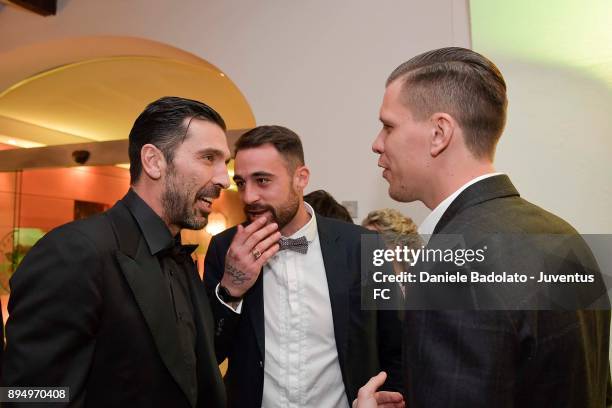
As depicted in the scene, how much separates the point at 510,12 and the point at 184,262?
6.53ft

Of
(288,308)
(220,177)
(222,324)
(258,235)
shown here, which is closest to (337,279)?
(288,308)

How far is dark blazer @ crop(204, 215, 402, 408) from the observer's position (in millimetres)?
1671

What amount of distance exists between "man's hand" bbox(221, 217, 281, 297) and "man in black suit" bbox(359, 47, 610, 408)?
2.25ft

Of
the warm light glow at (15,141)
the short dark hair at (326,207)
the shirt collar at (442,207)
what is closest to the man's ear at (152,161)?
the shirt collar at (442,207)

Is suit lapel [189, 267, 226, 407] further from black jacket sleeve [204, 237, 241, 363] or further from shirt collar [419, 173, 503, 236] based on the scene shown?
shirt collar [419, 173, 503, 236]

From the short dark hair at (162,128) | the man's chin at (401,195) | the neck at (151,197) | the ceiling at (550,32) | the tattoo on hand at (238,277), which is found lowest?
the tattoo on hand at (238,277)

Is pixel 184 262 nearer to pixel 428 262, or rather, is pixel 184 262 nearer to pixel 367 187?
pixel 428 262

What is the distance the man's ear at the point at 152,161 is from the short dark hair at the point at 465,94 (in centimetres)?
73

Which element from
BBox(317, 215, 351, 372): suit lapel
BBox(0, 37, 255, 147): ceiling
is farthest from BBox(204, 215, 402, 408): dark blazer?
BBox(0, 37, 255, 147): ceiling

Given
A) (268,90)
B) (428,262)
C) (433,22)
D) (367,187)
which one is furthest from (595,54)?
(428,262)

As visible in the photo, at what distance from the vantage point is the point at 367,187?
9.44 ft

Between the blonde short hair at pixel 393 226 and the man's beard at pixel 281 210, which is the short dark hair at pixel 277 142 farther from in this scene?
the blonde short hair at pixel 393 226

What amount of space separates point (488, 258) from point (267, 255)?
100 cm

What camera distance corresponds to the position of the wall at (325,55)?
284cm
